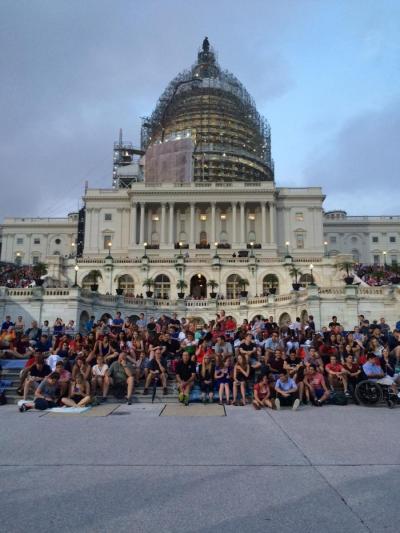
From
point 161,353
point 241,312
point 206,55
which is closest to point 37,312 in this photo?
point 241,312

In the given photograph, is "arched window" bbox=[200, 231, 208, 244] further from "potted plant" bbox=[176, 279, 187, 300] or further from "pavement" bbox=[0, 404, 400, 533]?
"pavement" bbox=[0, 404, 400, 533]

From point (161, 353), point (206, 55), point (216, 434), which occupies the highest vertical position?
point (206, 55)

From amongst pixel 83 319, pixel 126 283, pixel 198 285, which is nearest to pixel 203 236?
pixel 198 285

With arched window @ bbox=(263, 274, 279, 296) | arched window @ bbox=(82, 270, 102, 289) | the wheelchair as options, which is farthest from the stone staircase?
arched window @ bbox=(263, 274, 279, 296)

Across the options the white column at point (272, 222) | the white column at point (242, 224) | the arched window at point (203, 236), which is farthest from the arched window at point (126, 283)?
the white column at point (272, 222)

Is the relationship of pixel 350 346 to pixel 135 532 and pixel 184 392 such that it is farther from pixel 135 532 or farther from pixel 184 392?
pixel 135 532

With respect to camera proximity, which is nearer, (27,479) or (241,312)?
(27,479)

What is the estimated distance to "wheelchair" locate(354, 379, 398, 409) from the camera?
13180 mm

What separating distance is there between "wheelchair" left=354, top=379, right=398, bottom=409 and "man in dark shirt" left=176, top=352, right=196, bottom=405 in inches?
185

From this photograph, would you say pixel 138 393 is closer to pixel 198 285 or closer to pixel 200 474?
pixel 200 474

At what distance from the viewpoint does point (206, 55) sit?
386 ft

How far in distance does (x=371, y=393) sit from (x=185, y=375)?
5.31 m

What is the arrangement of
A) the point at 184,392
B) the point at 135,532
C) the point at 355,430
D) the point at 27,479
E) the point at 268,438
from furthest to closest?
the point at 184,392 < the point at 355,430 < the point at 268,438 < the point at 27,479 < the point at 135,532

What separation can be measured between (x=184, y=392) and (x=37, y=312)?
27.4 m
